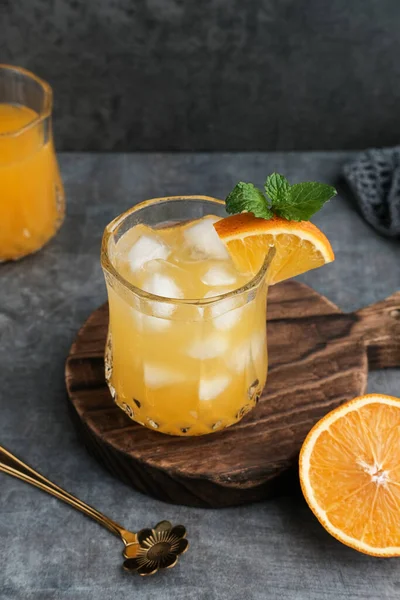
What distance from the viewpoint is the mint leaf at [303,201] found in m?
1.36

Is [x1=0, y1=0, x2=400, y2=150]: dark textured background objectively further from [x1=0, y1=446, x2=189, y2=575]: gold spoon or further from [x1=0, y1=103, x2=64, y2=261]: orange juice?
[x1=0, y1=446, x2=189, y2=575]: gold spoon

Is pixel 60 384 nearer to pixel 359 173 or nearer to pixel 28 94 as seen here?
pixel 28 94

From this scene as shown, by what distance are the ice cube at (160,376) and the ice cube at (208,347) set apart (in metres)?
0.05

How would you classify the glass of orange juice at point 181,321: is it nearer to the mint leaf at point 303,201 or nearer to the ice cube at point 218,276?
the ice cube at point 218,276

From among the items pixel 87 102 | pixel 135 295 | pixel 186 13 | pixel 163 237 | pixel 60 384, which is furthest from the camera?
pixel 87 102

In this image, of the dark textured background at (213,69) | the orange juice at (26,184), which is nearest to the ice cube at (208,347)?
the orange juice at (26,184)

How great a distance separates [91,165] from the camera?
236 centimetres

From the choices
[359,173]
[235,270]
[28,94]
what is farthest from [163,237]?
[359,173]

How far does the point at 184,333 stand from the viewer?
1363 millimetres

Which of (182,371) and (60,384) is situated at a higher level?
(182,371)

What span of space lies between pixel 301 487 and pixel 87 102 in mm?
1370

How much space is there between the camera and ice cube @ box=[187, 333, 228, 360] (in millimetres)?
1379

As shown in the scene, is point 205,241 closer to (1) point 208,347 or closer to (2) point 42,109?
(1) point 208,347

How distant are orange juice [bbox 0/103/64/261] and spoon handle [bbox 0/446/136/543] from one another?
0.60 metres
